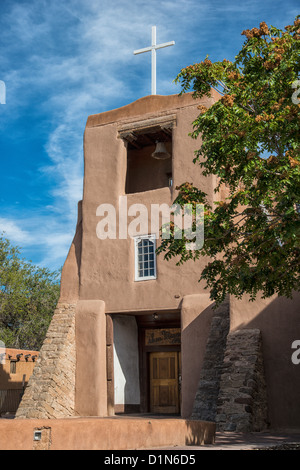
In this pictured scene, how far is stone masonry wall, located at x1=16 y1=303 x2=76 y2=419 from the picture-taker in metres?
17.8

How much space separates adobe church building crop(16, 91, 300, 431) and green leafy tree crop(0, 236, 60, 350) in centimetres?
1443

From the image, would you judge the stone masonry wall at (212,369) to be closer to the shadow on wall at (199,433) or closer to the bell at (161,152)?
the shadow on wall at (199,433)

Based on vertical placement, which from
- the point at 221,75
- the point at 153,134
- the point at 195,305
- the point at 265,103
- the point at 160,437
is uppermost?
the point at 153,134

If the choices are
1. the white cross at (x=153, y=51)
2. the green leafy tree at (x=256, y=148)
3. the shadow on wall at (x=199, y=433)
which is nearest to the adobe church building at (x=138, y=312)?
the white cross at (x=153, y=51)

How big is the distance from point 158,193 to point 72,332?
5619 mm

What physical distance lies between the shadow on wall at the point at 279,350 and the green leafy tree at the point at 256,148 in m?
3.99

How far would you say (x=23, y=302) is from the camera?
112 feet

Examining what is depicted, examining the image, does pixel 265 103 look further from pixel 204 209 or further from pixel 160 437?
pixel 160 437

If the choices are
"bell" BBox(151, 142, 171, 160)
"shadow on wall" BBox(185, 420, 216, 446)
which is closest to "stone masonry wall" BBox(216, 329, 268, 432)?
"shadow on wall" BBox(185, 420, 216, 446)

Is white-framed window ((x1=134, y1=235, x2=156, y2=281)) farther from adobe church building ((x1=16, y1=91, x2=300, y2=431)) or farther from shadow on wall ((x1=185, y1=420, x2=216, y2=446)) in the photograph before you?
shadow on wall ((x1=185, y1=420, x2=216, y2=446))

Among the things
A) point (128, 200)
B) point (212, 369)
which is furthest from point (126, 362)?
point (128, 200)

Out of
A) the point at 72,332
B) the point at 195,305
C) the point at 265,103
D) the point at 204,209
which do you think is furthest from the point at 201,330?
the point at 265,103

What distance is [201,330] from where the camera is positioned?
17.3 m

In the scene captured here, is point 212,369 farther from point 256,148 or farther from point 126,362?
point 256,148
